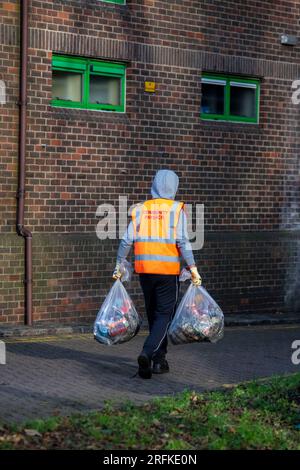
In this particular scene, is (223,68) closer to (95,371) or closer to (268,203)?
(268,203)

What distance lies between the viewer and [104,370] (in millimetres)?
10805

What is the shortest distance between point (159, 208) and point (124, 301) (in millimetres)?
1001

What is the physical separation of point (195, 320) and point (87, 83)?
217 inches

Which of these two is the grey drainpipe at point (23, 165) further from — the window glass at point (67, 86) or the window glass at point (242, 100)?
the window glass at point (242, 100)

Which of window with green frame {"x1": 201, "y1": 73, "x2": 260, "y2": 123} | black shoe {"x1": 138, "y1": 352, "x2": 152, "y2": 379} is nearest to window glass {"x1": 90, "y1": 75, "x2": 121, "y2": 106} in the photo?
window with green frame {"x1": 201, "y1": 73, "x2": 260, "y2": 123}

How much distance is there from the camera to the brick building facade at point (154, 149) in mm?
14109

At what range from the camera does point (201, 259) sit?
16078 mm

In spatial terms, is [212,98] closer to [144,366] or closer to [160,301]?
[160,301]

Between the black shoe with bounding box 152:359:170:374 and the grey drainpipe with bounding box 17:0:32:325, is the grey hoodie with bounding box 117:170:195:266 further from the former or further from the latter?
the grey drainpipe with bounding box 17:0:32:325

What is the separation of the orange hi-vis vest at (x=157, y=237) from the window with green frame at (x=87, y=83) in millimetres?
4400

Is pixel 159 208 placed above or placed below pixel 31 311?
above

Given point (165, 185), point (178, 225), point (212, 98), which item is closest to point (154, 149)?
point (212, 98)

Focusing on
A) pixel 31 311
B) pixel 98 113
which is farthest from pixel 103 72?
pixel 31 311
